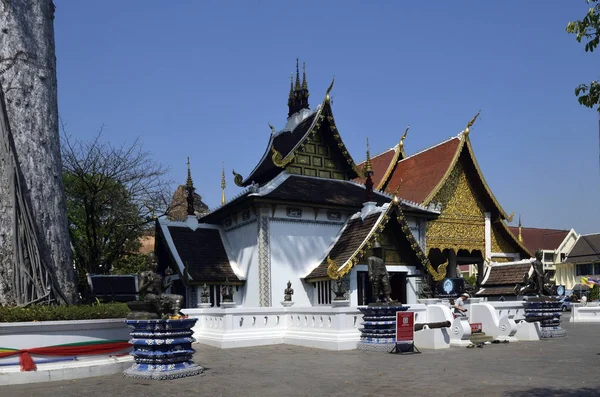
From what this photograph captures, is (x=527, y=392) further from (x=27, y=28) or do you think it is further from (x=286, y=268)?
(x=286, y=268)

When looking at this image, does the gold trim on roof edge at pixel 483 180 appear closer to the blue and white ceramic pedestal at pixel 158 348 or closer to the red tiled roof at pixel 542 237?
the blue and white ceramic pedestal at pixel 158 348

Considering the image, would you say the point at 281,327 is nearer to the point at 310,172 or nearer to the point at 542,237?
the point at 310,172

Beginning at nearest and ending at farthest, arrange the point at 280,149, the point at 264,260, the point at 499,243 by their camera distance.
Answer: the point at 264,260 < the point at 280,149 < the point at 499,243

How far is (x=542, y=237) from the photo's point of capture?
6172 centimetres

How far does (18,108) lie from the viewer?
33.6 ft

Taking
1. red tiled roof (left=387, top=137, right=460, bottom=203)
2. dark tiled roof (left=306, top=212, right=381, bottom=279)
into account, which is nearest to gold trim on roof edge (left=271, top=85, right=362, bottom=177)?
dark tiled roof (left=306, top=212, right=381, bottom=279)

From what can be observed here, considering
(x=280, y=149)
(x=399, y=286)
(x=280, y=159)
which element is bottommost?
(x=399, y=286)

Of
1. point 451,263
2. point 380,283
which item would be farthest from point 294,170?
point 451,263

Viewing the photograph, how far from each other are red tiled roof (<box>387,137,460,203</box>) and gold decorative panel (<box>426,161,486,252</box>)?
1.83ft

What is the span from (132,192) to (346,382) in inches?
848

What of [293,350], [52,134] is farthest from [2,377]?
[293,350]

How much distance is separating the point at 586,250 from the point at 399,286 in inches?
1694

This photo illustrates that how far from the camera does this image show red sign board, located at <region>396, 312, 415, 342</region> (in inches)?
502

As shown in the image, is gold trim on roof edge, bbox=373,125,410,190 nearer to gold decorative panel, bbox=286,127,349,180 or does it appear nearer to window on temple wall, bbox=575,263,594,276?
gold decorative panel, bbox=286,127,349,180
